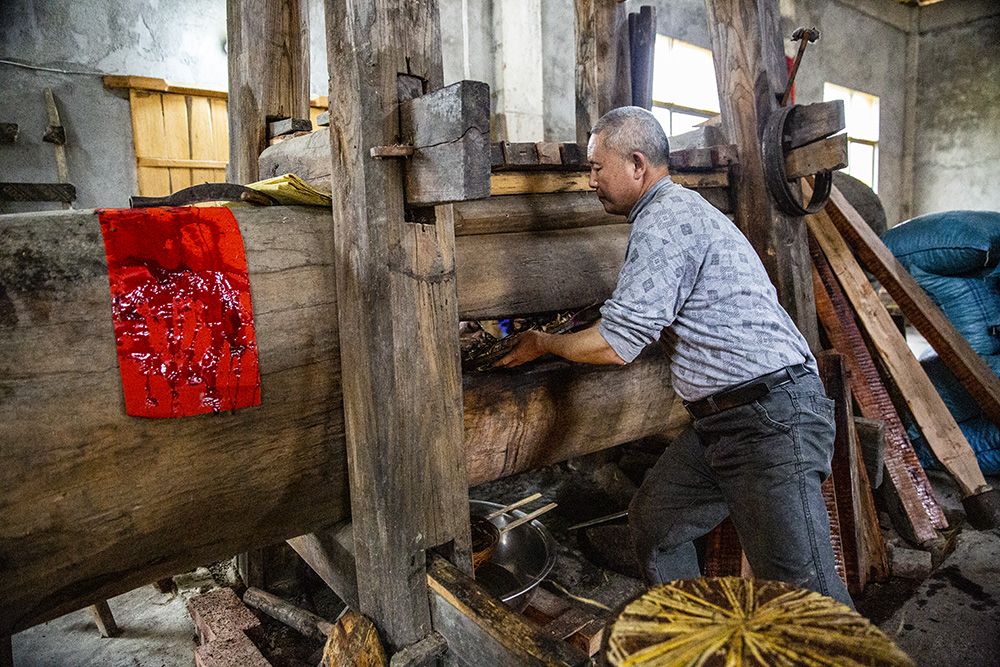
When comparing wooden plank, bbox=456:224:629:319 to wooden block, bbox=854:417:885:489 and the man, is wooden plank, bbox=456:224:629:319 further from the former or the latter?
wooden block, bbox=854:417:885:489

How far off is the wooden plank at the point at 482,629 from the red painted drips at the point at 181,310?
709 mm

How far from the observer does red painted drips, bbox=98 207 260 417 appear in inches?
58.2

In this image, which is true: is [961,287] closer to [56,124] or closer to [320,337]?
[320,337]

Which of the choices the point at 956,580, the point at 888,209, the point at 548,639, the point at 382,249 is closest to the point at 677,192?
the point at 382,249

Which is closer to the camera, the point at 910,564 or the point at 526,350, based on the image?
the point at 526,350

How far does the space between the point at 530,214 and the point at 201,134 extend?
5539 mm

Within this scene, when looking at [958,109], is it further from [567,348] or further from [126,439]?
[126,439]

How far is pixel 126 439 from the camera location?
1.49 m

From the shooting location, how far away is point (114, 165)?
20.8 feet

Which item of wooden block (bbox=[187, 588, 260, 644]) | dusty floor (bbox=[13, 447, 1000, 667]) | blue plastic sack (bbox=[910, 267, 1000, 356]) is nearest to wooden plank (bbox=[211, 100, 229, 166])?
dusty floor (bbox=[13, 447, 1000, 667])

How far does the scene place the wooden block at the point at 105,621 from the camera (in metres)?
2.98

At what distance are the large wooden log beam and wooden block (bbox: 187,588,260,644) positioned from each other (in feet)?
3.89

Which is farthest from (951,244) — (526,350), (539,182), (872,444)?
(526,350)

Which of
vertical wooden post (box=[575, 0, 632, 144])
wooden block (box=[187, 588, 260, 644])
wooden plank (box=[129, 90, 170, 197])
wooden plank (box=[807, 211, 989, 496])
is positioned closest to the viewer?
wooden block (box=[187, 588, 260, 644])
